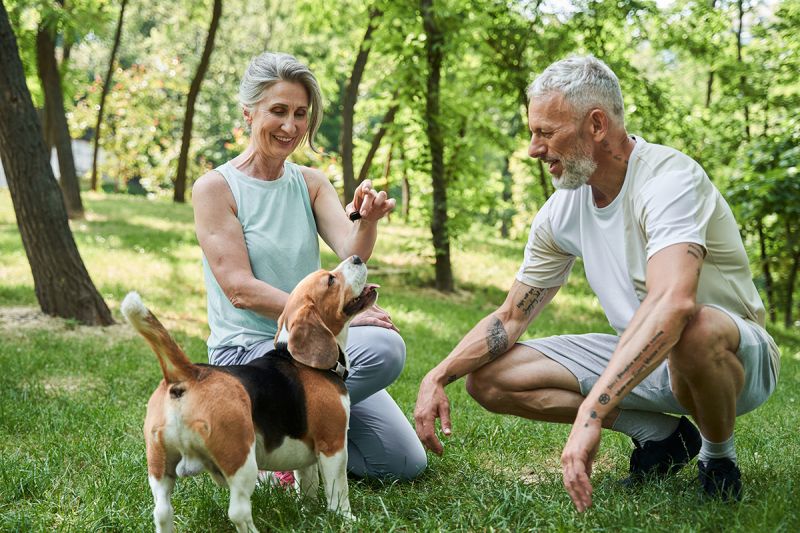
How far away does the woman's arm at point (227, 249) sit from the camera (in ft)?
12.8

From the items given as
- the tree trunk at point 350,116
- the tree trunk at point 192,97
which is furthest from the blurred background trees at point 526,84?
the tree trunk at point 192,97

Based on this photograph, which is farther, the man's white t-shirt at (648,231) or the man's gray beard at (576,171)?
the man's gray beard at (576,171)

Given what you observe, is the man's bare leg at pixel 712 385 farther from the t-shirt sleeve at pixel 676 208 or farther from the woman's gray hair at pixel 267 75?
the woman's gray hair at pixel 267 75

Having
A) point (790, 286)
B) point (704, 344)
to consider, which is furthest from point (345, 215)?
point (790, 286)

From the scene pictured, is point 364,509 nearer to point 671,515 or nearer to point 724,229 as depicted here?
point 671,515

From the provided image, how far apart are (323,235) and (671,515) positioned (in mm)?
2343

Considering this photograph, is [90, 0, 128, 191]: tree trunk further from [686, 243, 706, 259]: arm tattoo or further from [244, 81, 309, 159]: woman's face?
[686, 243, 706, 259]: arm tattoo

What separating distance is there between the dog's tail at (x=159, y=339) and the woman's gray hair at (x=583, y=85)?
198 centimetres

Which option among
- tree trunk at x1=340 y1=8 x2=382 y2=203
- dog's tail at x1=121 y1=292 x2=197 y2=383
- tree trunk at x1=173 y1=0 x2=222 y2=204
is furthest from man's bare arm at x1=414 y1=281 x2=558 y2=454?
tree trunk at x1=173 y1=0 x2=222 y2=204

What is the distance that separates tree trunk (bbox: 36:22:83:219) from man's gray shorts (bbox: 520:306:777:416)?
46.6 feet

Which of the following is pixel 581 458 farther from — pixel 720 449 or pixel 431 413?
pixel 720 449

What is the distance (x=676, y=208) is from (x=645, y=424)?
1256 millimetres

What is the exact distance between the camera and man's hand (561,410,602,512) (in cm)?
281

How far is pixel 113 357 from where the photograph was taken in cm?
748
